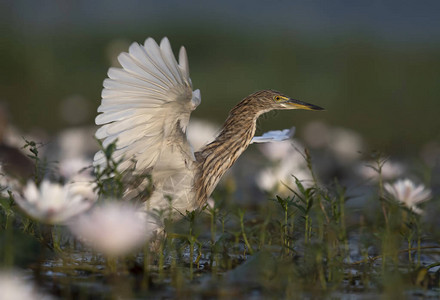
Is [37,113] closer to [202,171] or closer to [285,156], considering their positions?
[285,156]

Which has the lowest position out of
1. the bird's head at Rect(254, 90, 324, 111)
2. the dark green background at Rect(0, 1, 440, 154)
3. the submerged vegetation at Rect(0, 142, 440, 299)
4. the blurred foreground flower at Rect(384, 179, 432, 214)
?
the submerged vegetation at Rect(0, 142, 440, 299)

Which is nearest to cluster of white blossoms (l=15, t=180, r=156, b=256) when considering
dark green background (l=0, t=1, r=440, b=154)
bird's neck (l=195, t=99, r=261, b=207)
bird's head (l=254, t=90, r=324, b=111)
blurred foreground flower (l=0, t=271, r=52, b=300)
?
blurred foreground flower (l=0, t=271, r=52, b=300)

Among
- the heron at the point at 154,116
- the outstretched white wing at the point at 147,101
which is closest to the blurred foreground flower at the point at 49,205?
the heron at the point at 154,116

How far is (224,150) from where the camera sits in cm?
499

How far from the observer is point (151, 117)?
4.08 m

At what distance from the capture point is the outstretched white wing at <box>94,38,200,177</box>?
3920 mm

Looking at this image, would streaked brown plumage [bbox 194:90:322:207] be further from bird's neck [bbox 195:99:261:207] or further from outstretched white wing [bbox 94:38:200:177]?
outstretched white wing [bbox 94:38:200:177]

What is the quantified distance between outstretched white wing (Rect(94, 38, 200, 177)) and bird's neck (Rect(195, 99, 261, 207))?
620mm

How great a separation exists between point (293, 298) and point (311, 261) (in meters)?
0.34

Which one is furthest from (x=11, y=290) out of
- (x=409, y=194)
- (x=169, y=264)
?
(x=409, y=194)

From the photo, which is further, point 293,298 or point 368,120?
point 368,120

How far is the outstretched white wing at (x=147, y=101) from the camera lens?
392 centimetres

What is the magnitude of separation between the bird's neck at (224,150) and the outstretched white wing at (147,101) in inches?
24.4

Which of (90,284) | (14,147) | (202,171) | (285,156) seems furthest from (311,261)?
(14,147)
